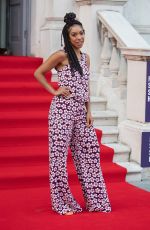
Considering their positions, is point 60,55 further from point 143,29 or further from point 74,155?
point 143,29

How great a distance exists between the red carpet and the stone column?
37 cm

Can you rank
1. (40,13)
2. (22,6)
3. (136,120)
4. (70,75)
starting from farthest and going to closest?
1. (22,6)
2. (40,13)
3. (136,120)
4. (70,75)

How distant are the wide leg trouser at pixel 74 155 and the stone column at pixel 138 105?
205 cm

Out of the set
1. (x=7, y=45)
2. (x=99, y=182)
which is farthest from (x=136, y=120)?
(x=7, y=45)

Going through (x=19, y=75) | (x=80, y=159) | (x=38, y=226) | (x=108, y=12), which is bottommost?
(x=38, y=226)

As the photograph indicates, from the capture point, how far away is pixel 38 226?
205 inches

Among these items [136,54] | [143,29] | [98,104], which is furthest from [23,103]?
[143,29]

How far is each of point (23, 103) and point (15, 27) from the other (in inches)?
128

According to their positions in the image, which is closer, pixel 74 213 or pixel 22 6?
pixel 74 213

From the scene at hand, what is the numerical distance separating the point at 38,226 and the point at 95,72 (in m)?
4.26

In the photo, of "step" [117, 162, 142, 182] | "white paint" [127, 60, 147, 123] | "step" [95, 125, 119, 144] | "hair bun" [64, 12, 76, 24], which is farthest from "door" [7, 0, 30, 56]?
"hair bun" [64, 12, 76, 24]

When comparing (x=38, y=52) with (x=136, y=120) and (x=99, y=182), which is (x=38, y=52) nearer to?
(x=136, y=120)

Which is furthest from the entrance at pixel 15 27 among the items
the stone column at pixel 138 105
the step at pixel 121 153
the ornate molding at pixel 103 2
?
the step at pixel 121 153

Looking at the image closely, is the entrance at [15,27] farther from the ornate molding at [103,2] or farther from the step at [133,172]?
the step at [133,172]
